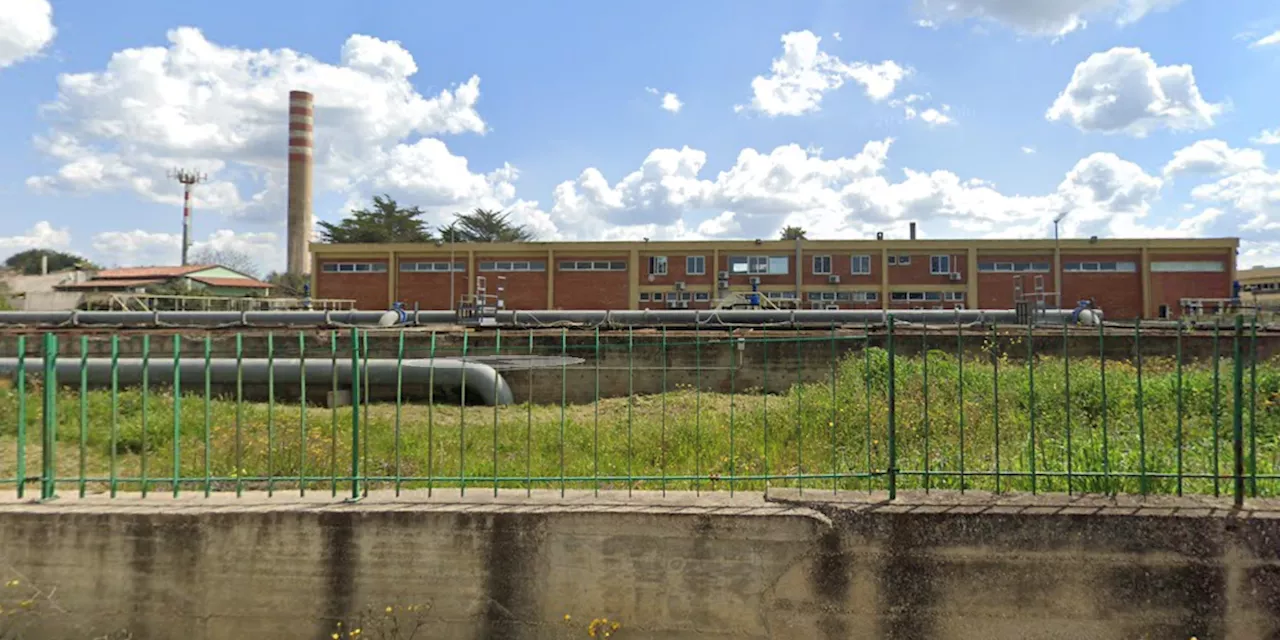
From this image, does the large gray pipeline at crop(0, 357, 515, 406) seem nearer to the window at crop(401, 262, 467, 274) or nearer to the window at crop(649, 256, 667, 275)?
the window at crop(649, 256, 667, 275)

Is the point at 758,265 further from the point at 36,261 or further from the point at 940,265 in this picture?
the point at 36,261

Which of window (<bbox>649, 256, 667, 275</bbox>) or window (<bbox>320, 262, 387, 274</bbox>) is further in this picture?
window (<bbox>320, 262, 387, 274</bbox>)

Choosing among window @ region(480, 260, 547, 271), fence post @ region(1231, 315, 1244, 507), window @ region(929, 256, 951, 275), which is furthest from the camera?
window @ region(480, 260, 547, 271)

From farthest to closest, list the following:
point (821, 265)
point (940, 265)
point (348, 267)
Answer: point (348, 267) → point (821, 265) → point (940, 265)

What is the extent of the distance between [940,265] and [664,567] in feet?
127

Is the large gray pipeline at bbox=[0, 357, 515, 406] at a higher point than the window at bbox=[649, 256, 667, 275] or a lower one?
lower

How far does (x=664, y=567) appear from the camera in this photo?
12.7 feet

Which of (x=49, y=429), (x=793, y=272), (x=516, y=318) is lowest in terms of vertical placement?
(x=49, y=429)

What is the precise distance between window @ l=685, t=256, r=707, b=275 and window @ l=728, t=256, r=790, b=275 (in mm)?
1451

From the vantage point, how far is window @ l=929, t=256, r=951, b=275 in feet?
126

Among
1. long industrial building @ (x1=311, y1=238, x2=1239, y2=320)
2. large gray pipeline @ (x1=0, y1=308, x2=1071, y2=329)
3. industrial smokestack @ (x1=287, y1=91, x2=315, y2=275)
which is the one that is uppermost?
industrial smokestack @ (x1=287, y1=91, x2=315, y2=275)

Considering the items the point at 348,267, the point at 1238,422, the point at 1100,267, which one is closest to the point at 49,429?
the point at 1238,422

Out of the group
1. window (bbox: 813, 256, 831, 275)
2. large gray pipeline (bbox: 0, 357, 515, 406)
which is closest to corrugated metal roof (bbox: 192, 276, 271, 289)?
window (bbox: 813, 256, 831, 275)

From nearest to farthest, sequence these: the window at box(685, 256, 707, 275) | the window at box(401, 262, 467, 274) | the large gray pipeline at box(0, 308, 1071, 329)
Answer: the large gray pipeline at box(0, 308, 1071, 329) → the window at box(685, 256, 707, 275) → the window at box(401, 262, 467, 274)
